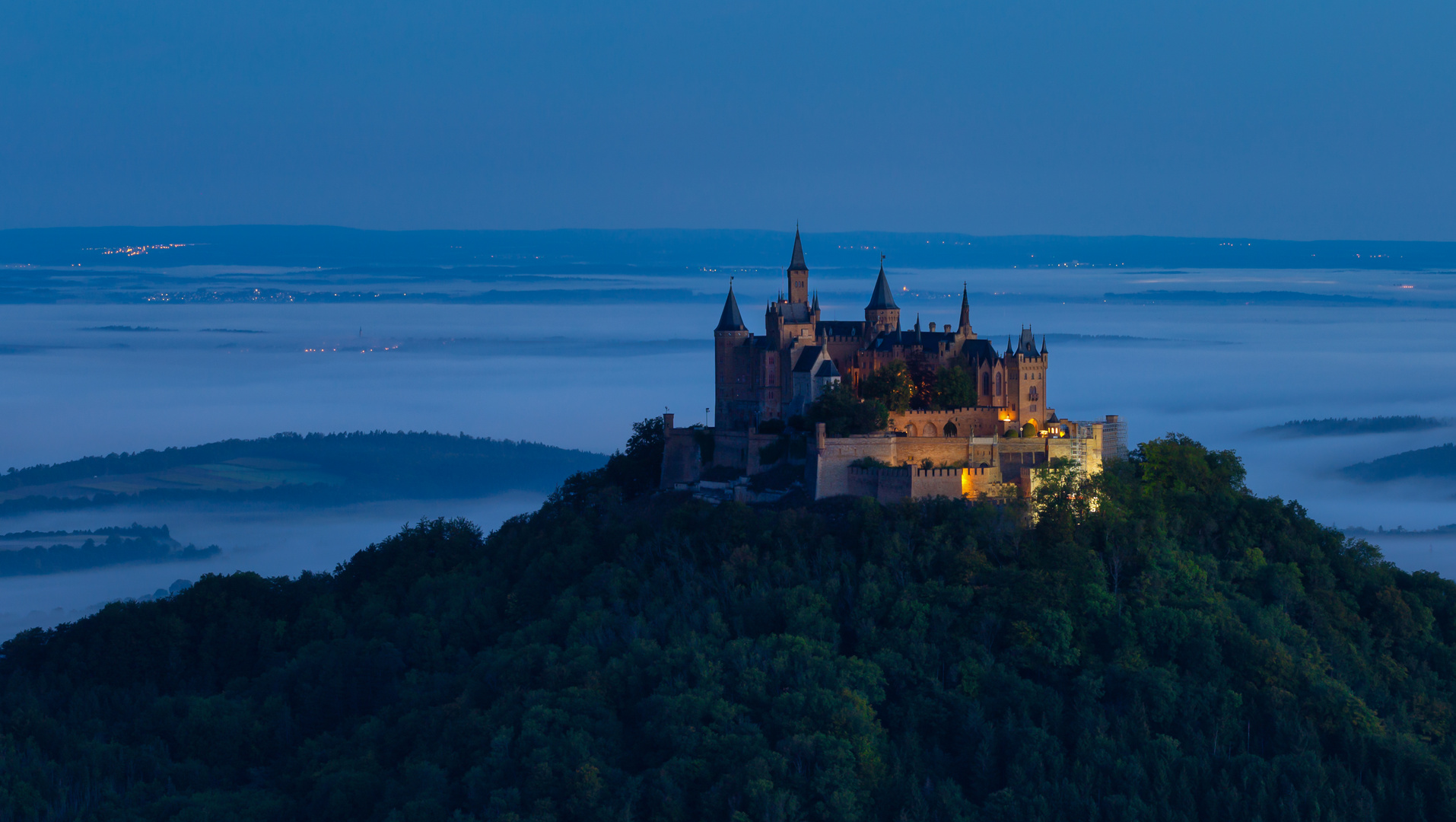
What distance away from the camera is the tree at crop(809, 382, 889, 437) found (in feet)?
190

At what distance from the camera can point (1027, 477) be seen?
5791 centimetres

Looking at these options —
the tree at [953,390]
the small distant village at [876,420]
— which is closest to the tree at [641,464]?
the small distant village at [876,420]

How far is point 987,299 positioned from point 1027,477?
14200 centimetres

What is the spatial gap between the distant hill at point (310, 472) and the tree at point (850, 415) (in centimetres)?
7681

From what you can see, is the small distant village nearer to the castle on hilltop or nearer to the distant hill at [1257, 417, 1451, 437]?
the castle on hilltop

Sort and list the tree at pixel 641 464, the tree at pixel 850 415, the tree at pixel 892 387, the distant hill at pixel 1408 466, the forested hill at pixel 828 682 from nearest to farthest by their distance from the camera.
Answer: the forested hill at pixel 828 682 < the tree at pixel 850 415 < the tree at pixel 892 387 < the tree at pixel 641 464 < the distant hill at pixel 1408 466

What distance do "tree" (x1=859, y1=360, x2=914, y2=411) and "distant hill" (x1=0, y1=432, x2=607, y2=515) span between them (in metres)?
75.0

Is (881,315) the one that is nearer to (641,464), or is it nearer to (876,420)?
(876,420)

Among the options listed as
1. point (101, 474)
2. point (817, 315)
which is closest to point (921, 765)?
point (817, 315)

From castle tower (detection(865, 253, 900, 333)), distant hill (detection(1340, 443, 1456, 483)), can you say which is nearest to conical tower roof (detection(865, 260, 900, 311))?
castle tower (detection(865, 253, 900, 333))

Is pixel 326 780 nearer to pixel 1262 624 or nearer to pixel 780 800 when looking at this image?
pixel 780 800

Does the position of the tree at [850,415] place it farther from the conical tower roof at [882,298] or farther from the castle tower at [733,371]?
the conical tower roof at [882,298]

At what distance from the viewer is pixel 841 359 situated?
208 ft

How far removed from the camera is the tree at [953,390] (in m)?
60.3
